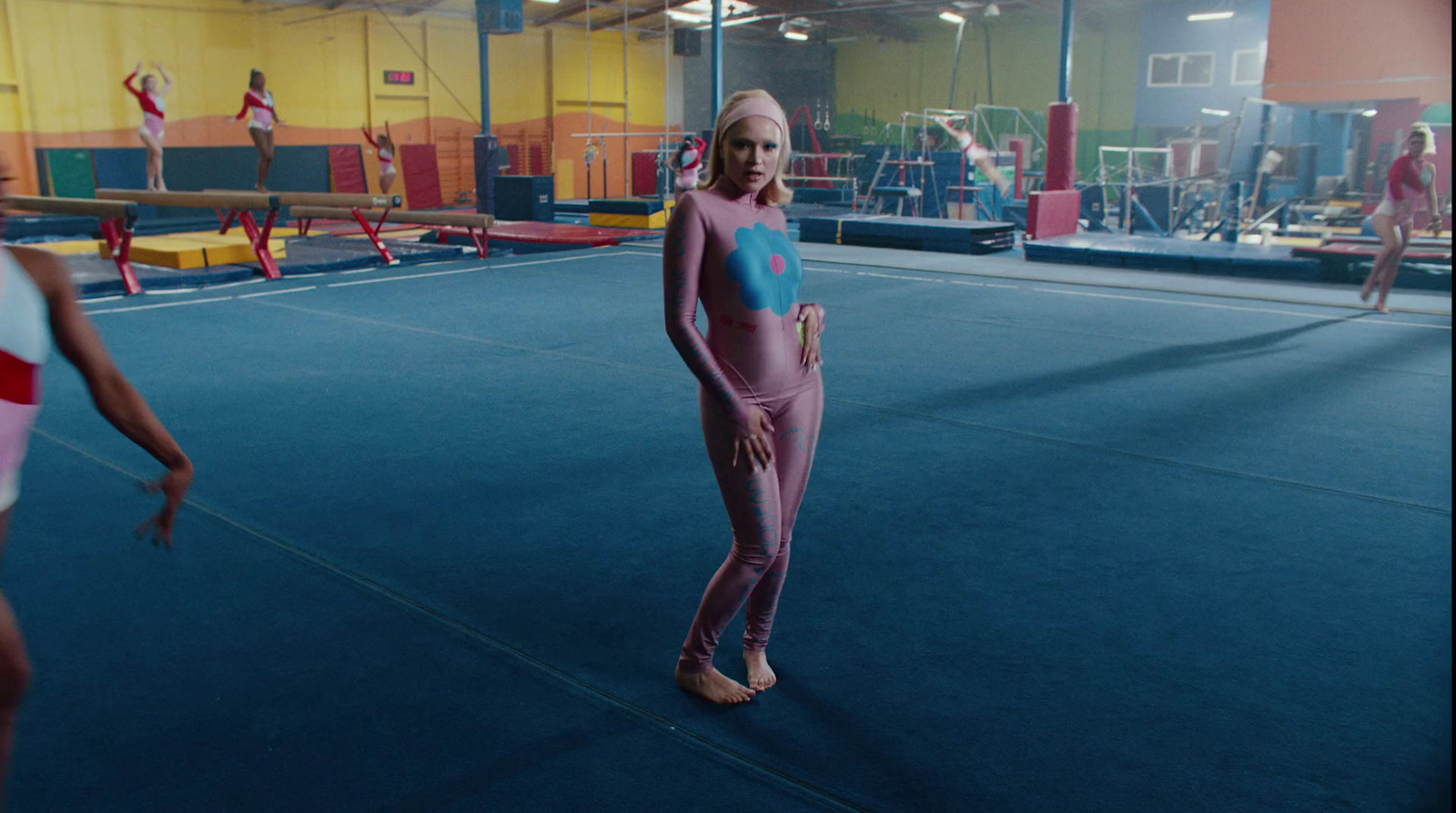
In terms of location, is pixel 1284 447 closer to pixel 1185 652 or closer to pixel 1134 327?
pixel 1185 652

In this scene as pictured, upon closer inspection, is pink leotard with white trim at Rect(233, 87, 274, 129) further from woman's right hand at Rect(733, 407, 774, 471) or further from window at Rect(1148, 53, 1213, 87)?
window at Rect(1148, 53, 1213, 87)

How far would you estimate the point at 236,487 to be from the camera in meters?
4.19

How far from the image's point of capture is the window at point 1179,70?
2347cm

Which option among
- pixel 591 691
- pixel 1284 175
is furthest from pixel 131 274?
pixel 1284 175

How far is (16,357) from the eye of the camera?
5.28 ft

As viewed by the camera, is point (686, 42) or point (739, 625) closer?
point (739, 625)

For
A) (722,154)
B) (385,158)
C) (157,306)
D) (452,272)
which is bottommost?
(157,306)

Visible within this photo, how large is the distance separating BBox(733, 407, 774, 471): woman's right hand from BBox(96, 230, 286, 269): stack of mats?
9.34 metres

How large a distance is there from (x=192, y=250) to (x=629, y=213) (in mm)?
6755

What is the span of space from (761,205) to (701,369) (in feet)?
1.55

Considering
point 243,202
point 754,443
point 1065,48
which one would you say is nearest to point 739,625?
point 754,443

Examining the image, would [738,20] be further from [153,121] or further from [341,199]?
[341,199]

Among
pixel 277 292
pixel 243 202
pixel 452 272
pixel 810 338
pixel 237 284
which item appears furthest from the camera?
pixel 452 272

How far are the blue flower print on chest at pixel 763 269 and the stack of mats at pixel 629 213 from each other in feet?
42.2
